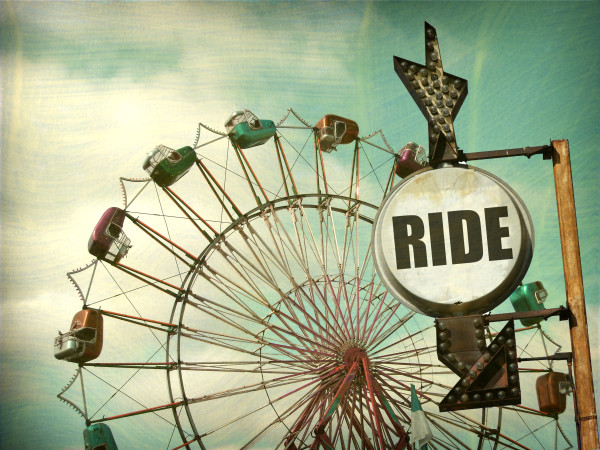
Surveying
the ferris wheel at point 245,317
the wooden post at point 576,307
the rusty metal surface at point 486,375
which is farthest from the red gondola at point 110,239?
the wooden post at point 576,307

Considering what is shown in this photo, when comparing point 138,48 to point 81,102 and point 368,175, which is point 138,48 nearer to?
point 81,102

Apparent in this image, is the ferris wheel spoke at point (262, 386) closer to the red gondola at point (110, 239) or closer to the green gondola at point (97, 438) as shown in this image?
the green gondola at point (97, 438)

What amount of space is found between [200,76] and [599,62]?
6.54 metres

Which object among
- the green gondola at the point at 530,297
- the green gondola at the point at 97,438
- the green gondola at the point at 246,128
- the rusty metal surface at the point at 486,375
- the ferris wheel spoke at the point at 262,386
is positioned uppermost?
the green gondola at the point at 246,128

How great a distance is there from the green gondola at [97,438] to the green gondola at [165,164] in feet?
12.9

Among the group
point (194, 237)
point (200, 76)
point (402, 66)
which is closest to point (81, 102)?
point (200, 76)

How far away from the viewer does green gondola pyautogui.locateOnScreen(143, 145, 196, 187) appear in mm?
11727

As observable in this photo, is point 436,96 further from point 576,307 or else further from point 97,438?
point 97,438

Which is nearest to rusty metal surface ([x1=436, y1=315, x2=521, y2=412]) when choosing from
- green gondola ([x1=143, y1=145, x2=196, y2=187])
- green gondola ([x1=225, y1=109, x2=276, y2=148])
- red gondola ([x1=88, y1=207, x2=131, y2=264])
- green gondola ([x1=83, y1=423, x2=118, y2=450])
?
green gondola ([x1=83, y1=423, x2=118, y2=450])

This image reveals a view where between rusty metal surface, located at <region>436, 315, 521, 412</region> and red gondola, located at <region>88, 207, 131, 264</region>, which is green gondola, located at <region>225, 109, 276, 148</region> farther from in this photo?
rusty metal surface, located at <region>436, 315, 521, 412</region>

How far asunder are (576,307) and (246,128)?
8319 mm

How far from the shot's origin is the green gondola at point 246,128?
12.2 m

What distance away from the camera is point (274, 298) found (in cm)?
1429

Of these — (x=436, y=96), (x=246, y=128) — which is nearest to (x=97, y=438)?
(x=246, y=128)
